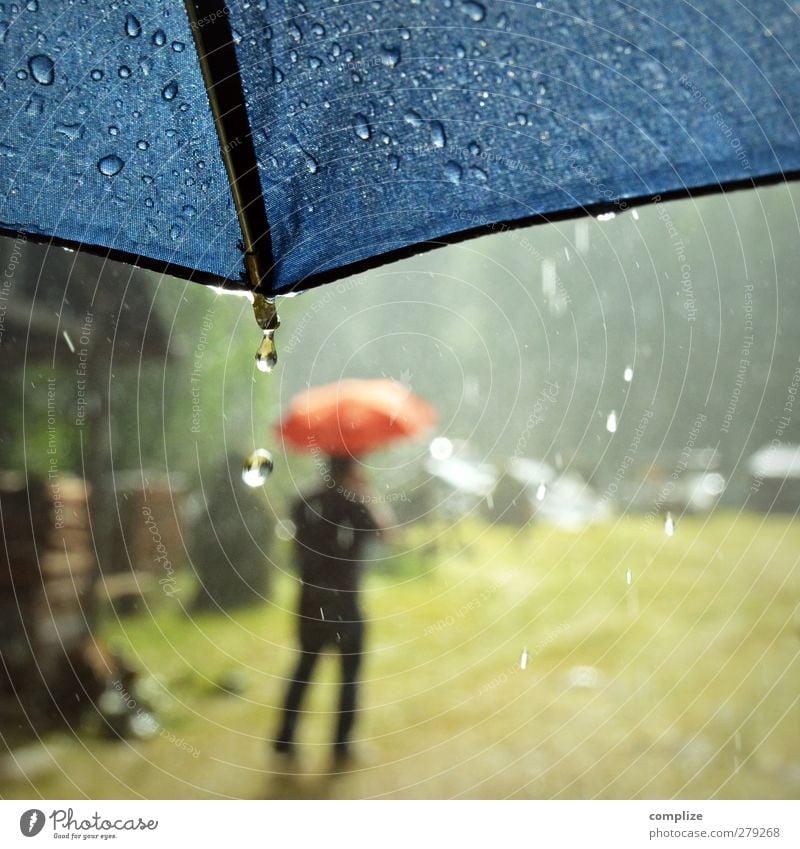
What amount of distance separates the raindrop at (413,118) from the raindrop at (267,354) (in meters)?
0.24

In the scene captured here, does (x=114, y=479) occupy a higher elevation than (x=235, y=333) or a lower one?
lower

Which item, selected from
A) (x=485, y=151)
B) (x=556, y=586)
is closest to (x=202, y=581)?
(x=556, y=586)

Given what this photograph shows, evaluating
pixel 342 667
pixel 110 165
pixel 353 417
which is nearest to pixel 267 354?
pixel 353 417

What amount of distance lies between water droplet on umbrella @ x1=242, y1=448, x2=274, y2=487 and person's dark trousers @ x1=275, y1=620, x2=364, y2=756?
0.15 meters

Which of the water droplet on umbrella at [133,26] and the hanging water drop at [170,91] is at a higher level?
the water droplet on umbrella at [133,26]

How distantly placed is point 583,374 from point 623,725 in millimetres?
355

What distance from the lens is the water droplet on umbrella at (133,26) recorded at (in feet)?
1.52

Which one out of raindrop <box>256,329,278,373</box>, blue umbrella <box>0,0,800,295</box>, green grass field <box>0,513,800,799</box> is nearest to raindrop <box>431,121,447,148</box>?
blue umbrella <box>0,0,800,295</box>

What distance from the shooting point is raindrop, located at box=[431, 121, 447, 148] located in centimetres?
47

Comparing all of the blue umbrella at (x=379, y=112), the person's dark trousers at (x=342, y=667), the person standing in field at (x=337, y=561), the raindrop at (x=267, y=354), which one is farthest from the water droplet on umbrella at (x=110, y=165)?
the person's dark trousers at (x=342, y=667)

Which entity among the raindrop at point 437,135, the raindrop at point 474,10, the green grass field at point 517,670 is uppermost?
the raindrop at point 474,10

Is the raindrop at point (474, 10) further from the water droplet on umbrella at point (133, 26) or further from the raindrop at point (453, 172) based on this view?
the water droplet on umbrella at point (133, 26)
